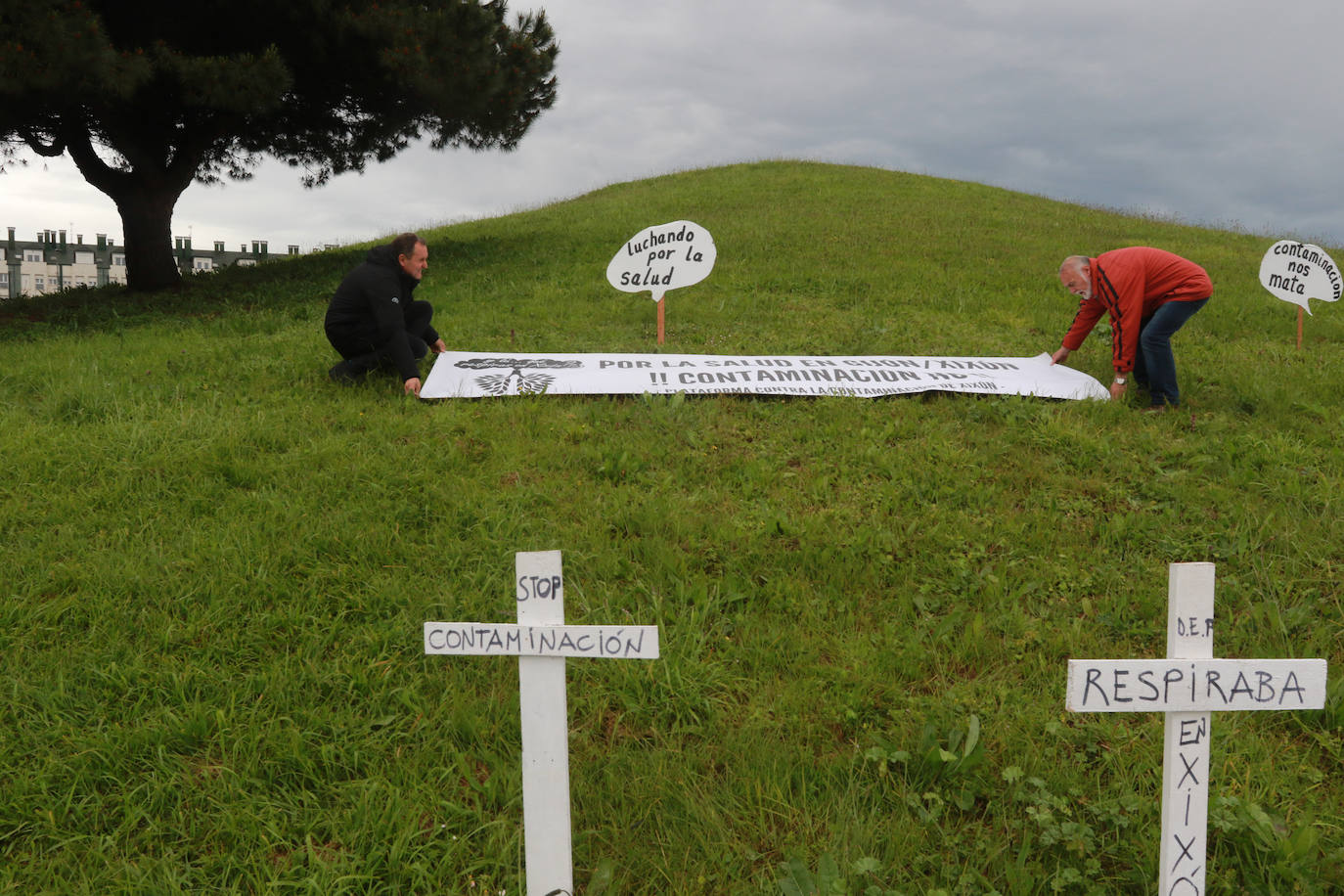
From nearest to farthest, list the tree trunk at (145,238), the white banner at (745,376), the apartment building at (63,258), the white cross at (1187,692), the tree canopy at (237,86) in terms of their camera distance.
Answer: the white cross at (1187,692), the white banner at (745,376), the tree canopy at (237,86), the tree trunk at (145,238), the apartment building at (63,258)

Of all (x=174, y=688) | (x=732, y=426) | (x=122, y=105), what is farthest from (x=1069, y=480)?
(x=122, y=105)

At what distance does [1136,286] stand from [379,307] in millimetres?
5999

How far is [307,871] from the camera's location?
2328 mm

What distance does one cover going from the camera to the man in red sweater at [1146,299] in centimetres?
611

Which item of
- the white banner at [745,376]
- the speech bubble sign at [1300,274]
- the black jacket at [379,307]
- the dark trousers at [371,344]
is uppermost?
the speech bubble sign at [1300,274]

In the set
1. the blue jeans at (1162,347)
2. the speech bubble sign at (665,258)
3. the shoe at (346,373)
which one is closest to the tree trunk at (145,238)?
the shoe at (346,373)

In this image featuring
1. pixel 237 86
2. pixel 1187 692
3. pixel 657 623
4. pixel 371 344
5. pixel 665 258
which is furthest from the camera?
pixel 237 86

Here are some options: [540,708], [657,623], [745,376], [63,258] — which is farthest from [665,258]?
[63,258]

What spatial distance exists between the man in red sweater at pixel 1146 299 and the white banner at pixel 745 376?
1.24 ft

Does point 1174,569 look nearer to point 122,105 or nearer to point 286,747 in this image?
point 286,747

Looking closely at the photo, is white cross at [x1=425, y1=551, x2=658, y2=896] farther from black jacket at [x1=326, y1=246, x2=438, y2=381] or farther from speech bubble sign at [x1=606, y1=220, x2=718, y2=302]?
speech bubble sign at [x1=606, y1=220, x2=718, y2=302]

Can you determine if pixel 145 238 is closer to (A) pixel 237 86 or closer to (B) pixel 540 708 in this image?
(A) pixel 237 86

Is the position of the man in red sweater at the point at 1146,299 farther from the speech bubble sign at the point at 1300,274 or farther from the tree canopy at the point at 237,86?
the tree canopy at the point at 237,86

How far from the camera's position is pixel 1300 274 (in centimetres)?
818
